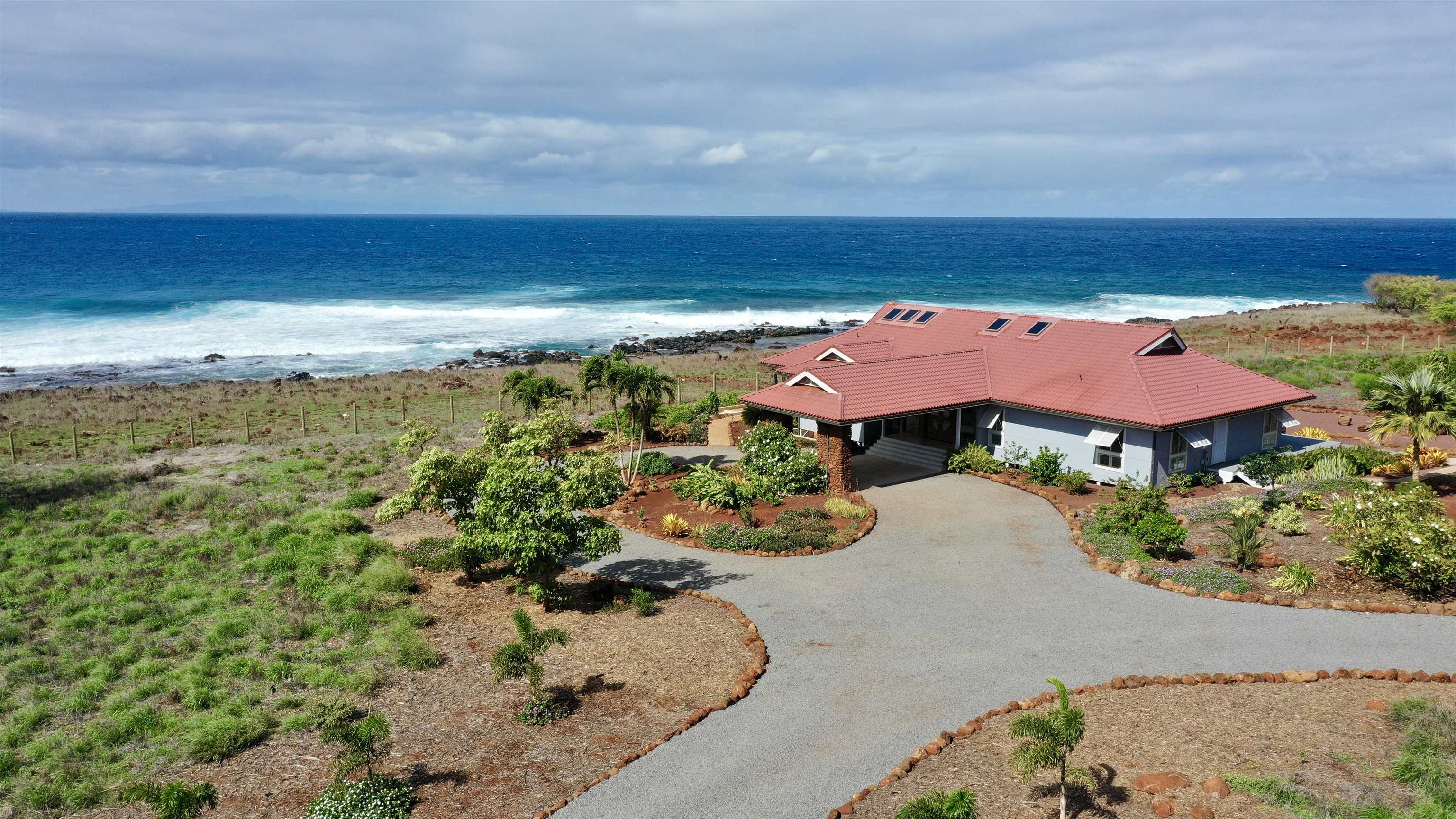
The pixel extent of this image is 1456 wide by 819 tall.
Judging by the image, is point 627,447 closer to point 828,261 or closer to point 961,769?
point 961,769

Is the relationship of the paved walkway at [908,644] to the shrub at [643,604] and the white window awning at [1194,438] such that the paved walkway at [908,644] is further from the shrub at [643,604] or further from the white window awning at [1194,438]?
the white window awning at [1194,438]

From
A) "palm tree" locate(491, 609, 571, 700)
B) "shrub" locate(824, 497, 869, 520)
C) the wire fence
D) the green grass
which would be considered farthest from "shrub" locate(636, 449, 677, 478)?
"palm tree" locate(491, 609, 571, 700)

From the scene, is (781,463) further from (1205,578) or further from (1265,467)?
(1265,467)

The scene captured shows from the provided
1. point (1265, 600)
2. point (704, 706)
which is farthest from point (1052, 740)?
point (1265, 600)

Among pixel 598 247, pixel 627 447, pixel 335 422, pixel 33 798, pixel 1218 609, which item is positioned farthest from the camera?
pixel 598 247

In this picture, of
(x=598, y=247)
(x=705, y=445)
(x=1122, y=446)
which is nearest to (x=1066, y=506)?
(x=1122, y=446)

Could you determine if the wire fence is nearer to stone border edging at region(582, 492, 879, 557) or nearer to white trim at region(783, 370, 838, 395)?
white trim at region(783, 370, 838, 395)
